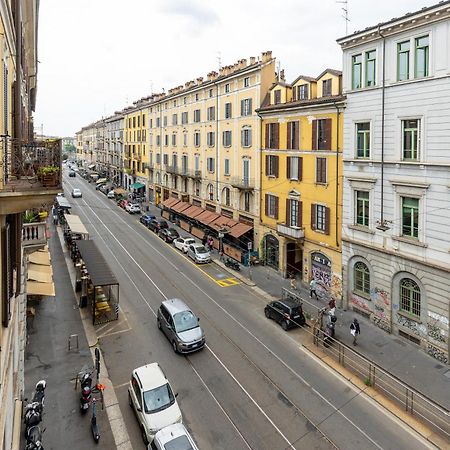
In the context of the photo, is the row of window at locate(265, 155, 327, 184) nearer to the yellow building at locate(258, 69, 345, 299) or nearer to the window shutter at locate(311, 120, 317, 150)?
the yellow building at locate(258, 69, 345, 299)

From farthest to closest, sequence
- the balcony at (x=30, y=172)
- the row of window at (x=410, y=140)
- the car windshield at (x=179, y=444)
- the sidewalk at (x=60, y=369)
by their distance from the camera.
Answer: the row of window at (x=410, y=140) < the sidewalk at (x=60, y=369) < the car windshield at (x=179, y=444) < the balcony at (x=30, y=172)

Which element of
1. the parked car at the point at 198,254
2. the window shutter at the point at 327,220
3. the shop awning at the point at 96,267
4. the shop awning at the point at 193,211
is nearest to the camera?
the shop awning at the point at 96,267

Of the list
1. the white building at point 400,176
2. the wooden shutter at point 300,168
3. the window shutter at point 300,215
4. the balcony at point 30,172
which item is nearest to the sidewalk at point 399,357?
the white building at point 400,176

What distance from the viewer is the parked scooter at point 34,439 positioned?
12.9m

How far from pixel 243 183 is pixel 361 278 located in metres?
17.3

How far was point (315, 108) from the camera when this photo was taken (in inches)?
1176

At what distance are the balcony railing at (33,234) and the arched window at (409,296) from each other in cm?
1996

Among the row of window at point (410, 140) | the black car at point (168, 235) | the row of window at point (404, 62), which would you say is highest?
the row of window at point (404, 62)

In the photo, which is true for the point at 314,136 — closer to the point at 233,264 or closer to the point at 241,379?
the point at 233,264

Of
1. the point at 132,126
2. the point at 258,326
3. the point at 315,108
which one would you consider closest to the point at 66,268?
the point at 258,326

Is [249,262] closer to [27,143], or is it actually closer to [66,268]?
[66,268]

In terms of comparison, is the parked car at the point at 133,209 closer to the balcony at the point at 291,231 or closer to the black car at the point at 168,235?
the black car at the point at 168,235

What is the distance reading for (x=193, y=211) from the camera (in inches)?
2023

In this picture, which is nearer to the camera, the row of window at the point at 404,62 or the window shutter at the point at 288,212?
the row of window at the point at 404,62
